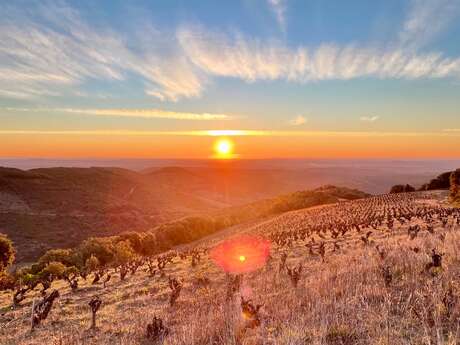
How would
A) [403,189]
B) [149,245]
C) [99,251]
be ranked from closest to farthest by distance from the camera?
[99,251] < [149,245] < [403,189]

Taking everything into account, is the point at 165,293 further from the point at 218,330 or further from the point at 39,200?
the point at 39,200

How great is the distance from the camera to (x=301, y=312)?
7.48m

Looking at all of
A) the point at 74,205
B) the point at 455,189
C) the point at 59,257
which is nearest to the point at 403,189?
the point at 455,189

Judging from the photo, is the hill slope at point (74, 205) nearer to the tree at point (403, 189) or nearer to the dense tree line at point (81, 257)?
the dense tree line at point (81, 257)

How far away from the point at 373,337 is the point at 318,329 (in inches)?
38.9

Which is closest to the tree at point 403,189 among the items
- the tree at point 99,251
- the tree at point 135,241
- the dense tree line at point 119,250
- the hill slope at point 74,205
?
the dense tree line at point 119,250

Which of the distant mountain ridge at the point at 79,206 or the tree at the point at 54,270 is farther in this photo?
the distant mountain ridge at the point at 79,206

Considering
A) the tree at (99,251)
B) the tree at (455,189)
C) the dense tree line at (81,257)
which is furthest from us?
the tree at (99,251)

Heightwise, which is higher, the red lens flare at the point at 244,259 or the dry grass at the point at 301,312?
the dry grass at the point at 301,312

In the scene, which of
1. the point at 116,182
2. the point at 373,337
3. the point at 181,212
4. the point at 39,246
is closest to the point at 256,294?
the point at 373,337

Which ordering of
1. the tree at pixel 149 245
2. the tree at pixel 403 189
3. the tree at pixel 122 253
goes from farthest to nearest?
the tree at pixel 403 189 < the tree at pixel 149 245 < the tree at pixel 122 253

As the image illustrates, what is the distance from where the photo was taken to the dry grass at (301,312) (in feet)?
19.1

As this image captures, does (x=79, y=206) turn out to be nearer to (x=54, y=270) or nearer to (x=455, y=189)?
(x=54, y=270)

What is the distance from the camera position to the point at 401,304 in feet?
22.7
